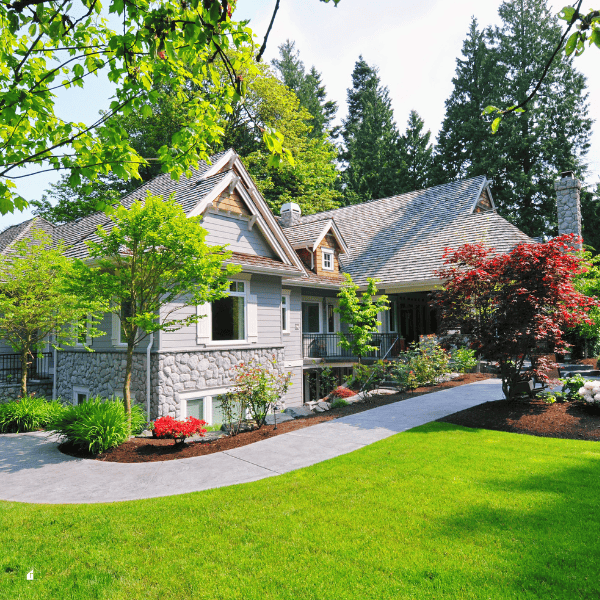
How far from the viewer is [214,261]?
831 centimetres

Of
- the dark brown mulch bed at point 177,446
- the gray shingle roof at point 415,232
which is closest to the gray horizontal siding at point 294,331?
the gray shingle roof at point 415,232

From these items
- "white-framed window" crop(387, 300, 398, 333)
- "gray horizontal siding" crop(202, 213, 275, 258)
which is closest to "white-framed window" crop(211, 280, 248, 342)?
"gray horizontal siding" crop(202, 213, 275, 258)

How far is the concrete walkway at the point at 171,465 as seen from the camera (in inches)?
226

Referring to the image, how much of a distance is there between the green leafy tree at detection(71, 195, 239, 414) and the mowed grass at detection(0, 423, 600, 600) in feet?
12.9

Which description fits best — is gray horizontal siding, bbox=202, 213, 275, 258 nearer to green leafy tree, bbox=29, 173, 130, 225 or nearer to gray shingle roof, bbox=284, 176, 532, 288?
gray shingle roof, bbox=284, 176, 532, 288

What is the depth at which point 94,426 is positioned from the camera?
7.58m

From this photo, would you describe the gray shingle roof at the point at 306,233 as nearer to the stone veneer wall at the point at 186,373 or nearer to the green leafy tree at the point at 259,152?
the stone veneer wall at the point at 186,373

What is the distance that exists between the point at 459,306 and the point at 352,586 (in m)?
7.00

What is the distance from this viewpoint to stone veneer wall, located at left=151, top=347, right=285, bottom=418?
1043 cm

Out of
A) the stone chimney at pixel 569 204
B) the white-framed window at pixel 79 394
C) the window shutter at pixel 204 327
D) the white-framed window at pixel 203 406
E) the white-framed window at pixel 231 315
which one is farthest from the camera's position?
the stone chimney at pixel 569 204

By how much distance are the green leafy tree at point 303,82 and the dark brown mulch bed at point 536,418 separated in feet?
105

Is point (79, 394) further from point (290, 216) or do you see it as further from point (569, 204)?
point (569, 204)

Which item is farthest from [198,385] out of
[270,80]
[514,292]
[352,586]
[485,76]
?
[485,76]

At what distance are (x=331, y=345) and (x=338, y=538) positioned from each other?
14219mm
